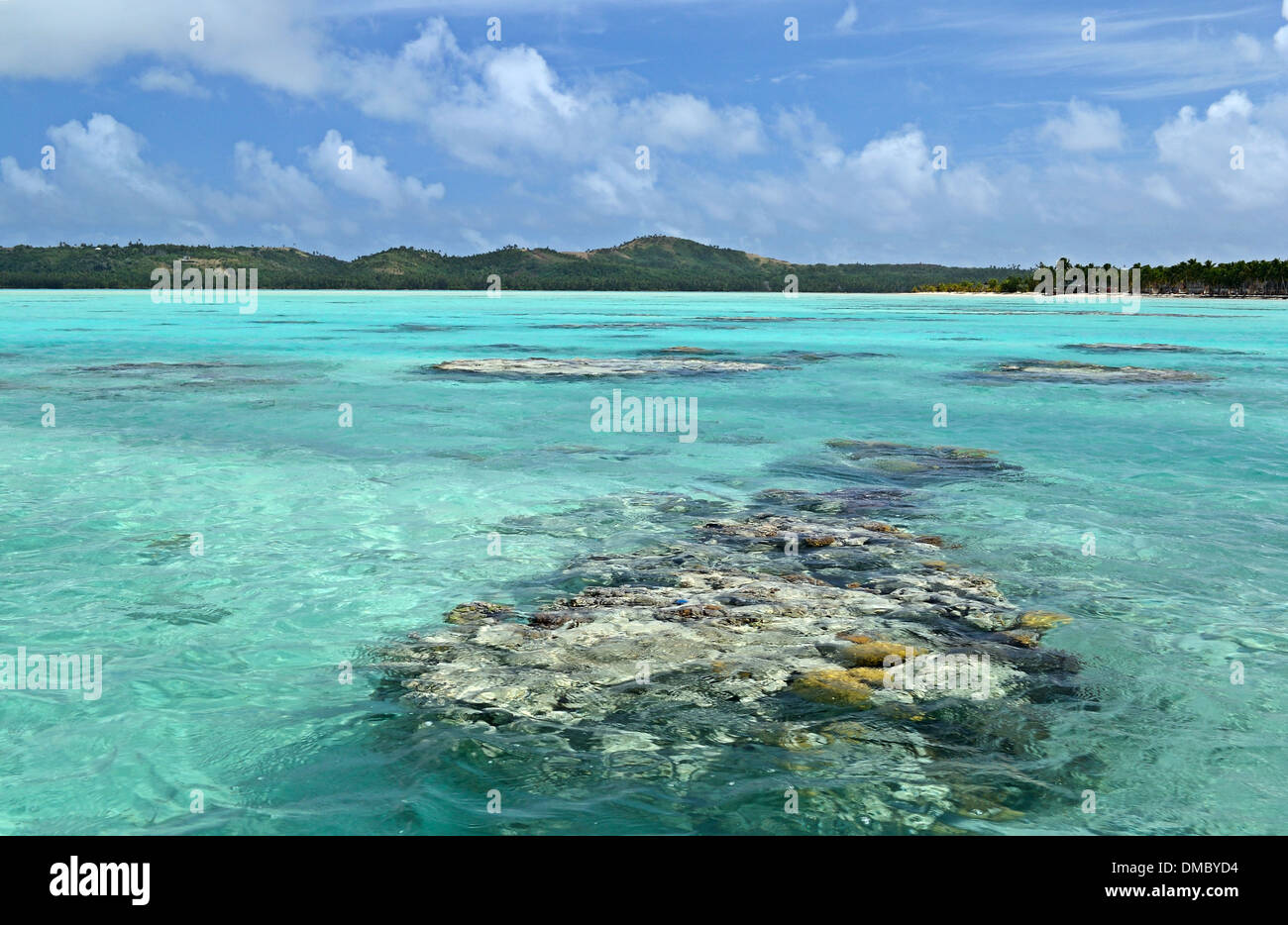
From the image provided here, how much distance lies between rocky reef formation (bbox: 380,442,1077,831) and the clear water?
0.58 feet

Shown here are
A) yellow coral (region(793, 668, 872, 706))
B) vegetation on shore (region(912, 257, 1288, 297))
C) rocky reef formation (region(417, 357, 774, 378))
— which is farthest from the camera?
vegetation on shore (region(912, 257, 1288, 297))

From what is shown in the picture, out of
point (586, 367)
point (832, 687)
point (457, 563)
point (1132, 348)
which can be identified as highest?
point (1132, 348)

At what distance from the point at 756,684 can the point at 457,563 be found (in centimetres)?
370

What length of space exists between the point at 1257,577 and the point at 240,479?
1065cm

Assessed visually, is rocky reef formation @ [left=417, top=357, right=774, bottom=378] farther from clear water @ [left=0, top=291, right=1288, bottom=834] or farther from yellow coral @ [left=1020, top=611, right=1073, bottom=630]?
yellow coral @ [left=1020, top=611, right=1073, bottom=630]

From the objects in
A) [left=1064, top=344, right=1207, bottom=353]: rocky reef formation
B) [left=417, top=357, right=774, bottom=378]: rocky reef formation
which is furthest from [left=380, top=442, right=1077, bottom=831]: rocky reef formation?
[left=1064, top=344, right=1207, bottom=353]: rocky reef formation

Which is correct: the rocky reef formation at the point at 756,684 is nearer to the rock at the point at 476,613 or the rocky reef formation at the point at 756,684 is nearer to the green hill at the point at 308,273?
the rock at the point at 476,613

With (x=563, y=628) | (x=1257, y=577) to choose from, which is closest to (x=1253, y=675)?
(x=1257, y=577)

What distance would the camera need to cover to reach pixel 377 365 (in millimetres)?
28219

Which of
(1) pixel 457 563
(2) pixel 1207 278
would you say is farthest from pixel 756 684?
(2) pixel 1207 278

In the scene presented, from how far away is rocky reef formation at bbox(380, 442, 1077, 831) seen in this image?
16.3ft

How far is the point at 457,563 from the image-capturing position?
8812 mm

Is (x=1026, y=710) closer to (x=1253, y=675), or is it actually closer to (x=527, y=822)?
(x=1253, y=675)

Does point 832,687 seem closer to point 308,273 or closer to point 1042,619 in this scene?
point 1042,619
